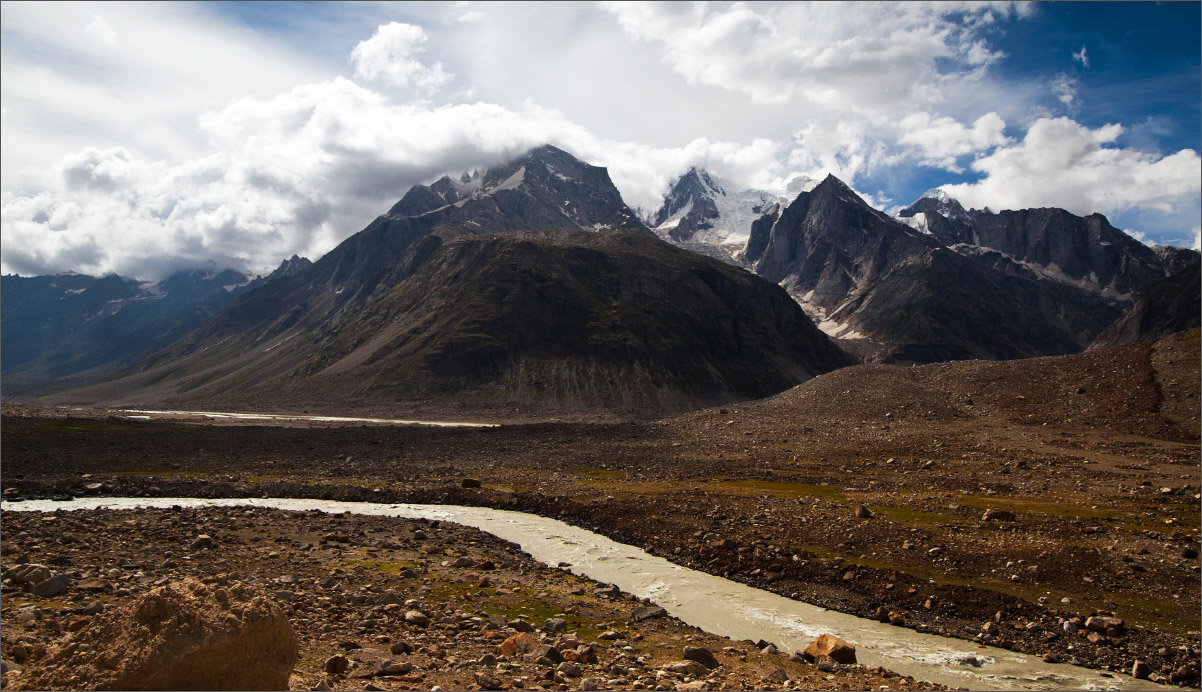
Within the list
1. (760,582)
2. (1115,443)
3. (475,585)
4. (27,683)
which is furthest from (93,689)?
(1115,443)

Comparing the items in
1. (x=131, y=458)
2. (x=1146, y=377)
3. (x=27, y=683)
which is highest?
(x=1146, y=377)

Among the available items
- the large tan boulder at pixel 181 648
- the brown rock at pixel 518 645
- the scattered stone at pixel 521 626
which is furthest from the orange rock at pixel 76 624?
the scattered stone at pixel 521 626

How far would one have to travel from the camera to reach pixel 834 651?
19.6m

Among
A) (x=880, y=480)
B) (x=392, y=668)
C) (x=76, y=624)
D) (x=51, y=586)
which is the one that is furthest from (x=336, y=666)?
(x=880, y=480)

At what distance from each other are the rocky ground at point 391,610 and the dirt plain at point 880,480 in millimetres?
9955

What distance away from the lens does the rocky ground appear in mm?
15453

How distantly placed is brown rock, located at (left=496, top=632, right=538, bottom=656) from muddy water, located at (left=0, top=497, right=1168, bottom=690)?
8.60 metres

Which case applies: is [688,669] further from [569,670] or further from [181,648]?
[181,648]

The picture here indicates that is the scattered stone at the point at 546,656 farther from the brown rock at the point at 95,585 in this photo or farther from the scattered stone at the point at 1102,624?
the scattered stone at the point at 1102,624

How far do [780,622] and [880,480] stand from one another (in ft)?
105

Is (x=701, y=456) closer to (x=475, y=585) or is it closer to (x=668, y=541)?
(x=668, y=541)

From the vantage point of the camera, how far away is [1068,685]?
20297 mm

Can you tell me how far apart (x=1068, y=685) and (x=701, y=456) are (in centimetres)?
5117

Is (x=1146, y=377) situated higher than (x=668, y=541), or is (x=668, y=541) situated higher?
(x=1146, y=377)
